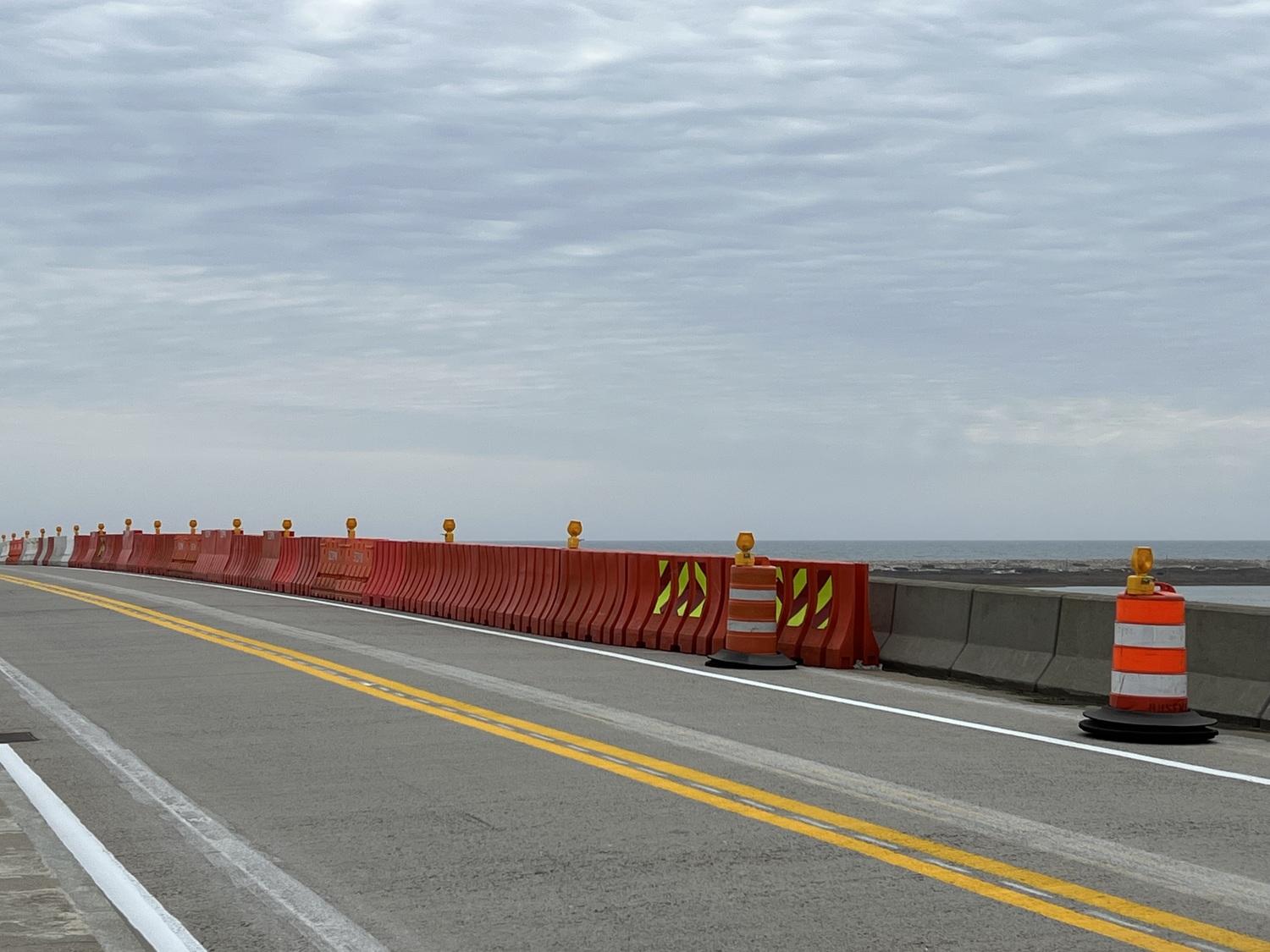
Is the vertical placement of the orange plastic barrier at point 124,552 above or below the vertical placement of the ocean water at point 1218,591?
below

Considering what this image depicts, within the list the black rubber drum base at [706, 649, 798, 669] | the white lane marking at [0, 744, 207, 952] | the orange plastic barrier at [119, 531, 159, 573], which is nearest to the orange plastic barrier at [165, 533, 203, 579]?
the orange plastic barrier at [119, 531, 159, 573]

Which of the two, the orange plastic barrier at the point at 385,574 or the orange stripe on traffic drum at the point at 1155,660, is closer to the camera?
the orange stripe on traffic drum at the point at 1155,660

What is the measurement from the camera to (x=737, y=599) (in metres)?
15.4

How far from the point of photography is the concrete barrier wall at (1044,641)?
462 inches

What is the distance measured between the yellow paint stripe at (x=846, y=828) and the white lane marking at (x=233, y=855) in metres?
2.34

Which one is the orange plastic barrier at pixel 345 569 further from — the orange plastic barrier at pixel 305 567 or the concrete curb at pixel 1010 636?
the concrete curb at pixel 1010 636

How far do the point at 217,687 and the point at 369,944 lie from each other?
329 inches

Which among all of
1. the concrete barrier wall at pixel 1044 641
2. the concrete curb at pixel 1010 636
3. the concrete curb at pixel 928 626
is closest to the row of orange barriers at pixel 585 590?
the concrete curb at pixel 928 626

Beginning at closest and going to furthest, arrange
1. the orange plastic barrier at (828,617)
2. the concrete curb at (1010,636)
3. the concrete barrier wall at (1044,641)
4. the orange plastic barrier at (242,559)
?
the concrete barrier wall at (1044,641)
the concrete curb at (1010,636)
the orange plastic barrier at (828,617)
the orange plastic barrier at (242,559)

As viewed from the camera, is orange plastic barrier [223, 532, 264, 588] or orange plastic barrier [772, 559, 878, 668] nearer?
orange plastic barrier [772, 559, 878, 668]

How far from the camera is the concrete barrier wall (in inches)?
462

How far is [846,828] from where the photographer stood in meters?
7.40

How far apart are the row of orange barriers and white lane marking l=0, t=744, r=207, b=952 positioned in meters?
8.80

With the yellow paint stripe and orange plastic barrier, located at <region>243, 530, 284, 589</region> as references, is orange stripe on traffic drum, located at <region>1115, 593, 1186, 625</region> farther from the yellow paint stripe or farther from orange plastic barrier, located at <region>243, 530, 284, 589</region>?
orange plastic barrier, located at <region>243, 530, 284, 589</region>
